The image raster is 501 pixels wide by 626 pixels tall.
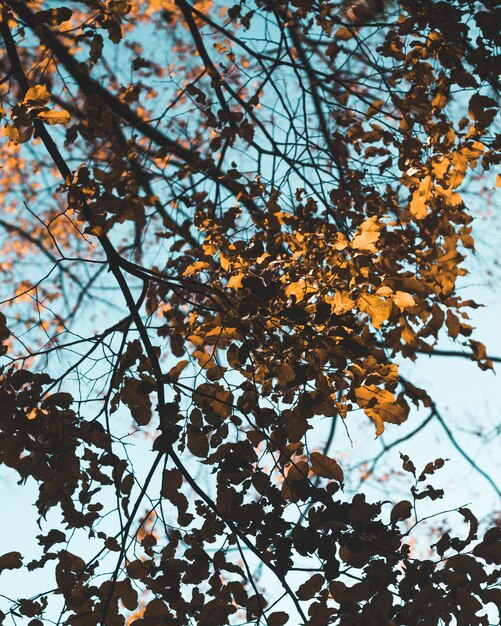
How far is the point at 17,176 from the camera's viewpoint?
902 cm

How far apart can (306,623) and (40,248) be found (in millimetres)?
7609

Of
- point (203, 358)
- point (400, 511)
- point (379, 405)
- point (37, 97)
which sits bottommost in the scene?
point (400, 511)

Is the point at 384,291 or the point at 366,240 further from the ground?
the point at 366,240

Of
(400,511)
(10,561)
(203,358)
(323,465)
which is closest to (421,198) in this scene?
(203,358)

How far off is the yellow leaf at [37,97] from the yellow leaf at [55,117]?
0.05 m

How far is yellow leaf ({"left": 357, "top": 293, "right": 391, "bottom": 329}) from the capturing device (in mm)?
2602

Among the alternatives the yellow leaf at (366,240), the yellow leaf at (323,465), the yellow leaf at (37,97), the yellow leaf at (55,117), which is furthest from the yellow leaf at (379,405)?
the yellow leaf at (37,97)

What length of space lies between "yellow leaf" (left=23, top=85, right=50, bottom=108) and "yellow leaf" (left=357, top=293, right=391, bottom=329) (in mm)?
1459

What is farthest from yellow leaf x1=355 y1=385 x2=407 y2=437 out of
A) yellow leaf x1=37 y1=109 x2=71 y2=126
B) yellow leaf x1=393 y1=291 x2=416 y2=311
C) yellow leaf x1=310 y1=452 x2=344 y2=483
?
yellow leaf x1=37 y1=109 x2=71 y2=126

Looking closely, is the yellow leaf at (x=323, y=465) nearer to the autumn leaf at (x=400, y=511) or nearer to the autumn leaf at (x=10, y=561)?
the autumn leaf at (x=400, y=511)

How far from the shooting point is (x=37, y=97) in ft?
9.64

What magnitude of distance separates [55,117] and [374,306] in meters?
1.42

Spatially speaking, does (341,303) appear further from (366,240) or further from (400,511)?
(400,511)

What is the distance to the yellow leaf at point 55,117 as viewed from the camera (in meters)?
2.88
